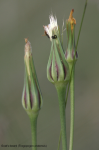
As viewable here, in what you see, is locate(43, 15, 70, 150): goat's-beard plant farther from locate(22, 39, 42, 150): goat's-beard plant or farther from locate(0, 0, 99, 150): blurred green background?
locate(0, 0, 99, 150): blurred green background

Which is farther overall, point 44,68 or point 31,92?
point 44,68

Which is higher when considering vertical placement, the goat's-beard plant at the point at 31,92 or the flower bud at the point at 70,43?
the flower bud at the point at 70,43

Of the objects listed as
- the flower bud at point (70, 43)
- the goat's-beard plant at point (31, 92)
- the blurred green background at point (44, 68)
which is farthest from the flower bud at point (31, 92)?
the blurred green background at point (44, 68)

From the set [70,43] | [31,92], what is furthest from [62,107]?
[70,43]

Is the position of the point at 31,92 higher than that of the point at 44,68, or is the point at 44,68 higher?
the point at 44,68

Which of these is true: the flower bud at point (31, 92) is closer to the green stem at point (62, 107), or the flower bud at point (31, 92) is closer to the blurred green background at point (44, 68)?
the green stem at point (62, 107)

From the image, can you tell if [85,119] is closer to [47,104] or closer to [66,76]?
[47,104]

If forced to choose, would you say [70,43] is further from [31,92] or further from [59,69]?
[31,92]

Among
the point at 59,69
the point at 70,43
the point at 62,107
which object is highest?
the point at 70,43

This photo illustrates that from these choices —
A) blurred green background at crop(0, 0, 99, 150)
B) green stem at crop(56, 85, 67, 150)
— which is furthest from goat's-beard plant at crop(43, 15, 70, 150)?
blurred green background at crop(0, 0, 99, 150)

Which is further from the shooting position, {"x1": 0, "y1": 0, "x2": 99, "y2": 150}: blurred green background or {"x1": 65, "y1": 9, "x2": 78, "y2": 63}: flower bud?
{"x1": 0, "y1": 0, "x2": 99, "y2": 150}: blurred green background
